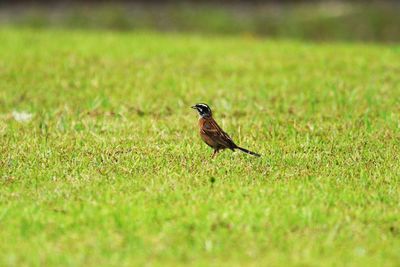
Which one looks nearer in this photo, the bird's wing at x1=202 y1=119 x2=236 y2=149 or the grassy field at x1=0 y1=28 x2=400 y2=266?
the grassy field at x1=0 y1=28 x2=400 y2=266

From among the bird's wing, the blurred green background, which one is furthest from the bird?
the blurred green background

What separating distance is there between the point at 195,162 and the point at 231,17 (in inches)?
463

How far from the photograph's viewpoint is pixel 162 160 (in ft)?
22.4

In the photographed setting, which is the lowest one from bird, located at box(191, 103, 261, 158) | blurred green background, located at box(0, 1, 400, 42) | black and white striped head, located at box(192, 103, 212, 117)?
blurred green background, located at box(0, 1, 400, 42)

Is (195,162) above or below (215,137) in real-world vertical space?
below

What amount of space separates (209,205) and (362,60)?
7.76m

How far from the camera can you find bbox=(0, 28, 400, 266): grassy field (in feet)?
15.7

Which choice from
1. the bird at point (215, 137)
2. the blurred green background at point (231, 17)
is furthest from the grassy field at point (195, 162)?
the blurred green background at point (231, 17)

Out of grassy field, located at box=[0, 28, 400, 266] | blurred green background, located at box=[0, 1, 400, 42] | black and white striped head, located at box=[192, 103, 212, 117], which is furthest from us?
blurred green background, located at box=[0, 1, 400, 42]

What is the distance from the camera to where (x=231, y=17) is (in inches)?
714

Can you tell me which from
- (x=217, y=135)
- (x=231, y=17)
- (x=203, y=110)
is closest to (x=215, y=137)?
(x=217, y=135)

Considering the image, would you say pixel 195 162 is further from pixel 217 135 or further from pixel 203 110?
pixel 203 110

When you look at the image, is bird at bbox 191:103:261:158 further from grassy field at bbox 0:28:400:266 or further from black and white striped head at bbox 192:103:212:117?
grassy field at bbox 0:28:400:266

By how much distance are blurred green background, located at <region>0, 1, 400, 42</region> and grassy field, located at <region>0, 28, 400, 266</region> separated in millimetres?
4251
